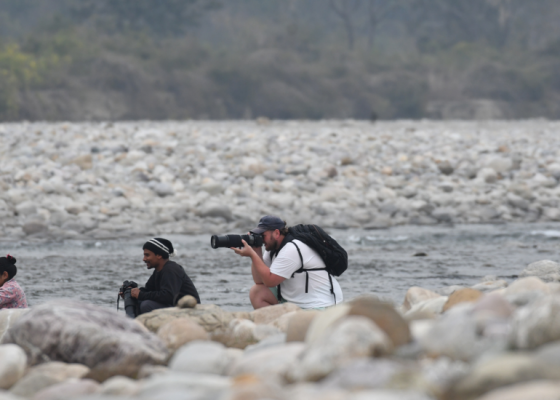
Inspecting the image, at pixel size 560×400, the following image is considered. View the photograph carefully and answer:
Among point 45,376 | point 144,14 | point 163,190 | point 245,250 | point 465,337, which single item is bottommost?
point 45,376

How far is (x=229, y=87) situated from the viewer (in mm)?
35312

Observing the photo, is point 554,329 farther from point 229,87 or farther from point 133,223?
point 229,87

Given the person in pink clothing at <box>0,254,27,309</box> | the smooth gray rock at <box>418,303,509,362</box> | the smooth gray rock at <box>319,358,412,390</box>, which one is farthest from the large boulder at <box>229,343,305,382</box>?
the person in pink clothing at <box>0,254,27,309</box>

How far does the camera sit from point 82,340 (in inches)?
145

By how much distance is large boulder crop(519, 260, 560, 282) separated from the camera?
5.79m

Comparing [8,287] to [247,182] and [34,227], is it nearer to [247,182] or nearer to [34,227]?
[34,227]

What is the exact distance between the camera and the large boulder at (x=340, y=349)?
9.16 feet

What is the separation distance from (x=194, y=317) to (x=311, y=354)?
1681 mm

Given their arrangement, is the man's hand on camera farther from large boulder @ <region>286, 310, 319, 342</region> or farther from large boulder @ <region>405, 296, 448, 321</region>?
large boulder @ <region>286, 310, 319, 342</region>

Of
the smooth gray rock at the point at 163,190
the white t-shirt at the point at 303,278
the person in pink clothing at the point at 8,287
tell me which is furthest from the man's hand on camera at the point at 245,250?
the smooth gray rock at the point at 163,190

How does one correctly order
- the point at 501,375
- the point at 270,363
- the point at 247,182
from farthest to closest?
the point at 247,182 < the point at 270,363 < the point at 501,375

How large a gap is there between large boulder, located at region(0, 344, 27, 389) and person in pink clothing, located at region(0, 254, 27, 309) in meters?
1.75

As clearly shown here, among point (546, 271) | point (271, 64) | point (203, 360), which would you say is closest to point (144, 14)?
point (271, 64)

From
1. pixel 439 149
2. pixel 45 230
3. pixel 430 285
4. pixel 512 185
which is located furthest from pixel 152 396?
pixel 439 149
